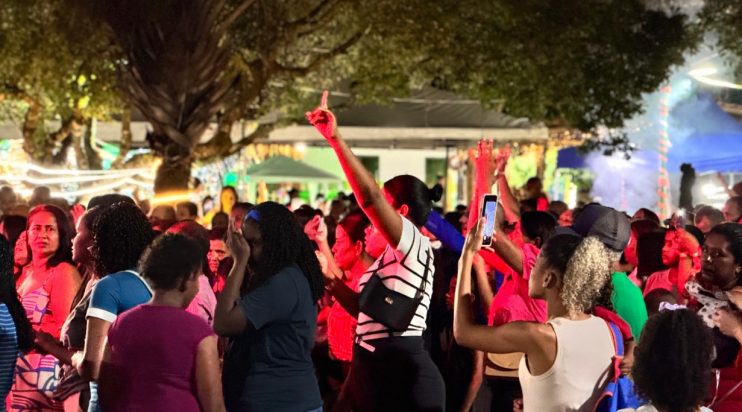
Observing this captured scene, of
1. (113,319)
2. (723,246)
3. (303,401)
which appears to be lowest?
(303,401)

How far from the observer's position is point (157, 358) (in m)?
4.61

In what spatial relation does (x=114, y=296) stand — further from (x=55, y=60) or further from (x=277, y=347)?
(x=55, y=60)

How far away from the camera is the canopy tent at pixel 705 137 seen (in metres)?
21.6

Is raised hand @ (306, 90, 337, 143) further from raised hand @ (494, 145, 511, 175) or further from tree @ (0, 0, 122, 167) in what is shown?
tree @ (0, 0, 122, 167)

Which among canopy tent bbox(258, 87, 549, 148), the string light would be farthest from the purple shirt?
canopy tent bbox(258, 87, 549, 148)

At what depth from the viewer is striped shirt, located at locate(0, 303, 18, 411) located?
5184 mm

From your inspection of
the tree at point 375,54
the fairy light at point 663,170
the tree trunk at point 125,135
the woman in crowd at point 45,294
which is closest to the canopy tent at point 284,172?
the tree at point 375,54

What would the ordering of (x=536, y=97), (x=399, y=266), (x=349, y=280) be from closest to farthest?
(x=399, y=266), (x=349, y=280), (x=536, y=97)

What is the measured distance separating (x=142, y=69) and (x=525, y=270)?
→ 438 inches

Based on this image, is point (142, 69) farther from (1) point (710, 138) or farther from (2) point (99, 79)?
(1) point (710, 138)

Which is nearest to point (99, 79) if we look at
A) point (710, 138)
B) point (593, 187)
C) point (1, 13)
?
point (1, 13)

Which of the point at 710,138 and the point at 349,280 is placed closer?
the point at 349,280

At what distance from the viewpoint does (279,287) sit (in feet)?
17.1

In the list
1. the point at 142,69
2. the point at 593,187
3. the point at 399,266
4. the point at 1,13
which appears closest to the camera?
the point at 399,266
